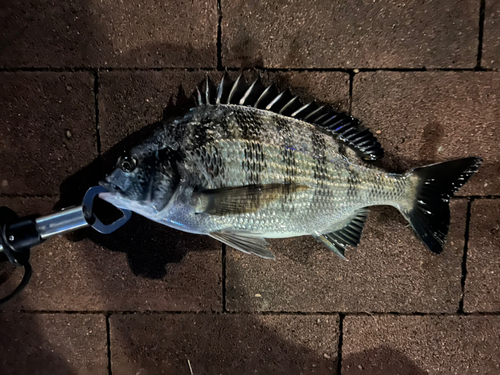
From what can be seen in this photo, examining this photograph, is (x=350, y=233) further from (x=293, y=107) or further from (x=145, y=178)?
(x=145, y=178)

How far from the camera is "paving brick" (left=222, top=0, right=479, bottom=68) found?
88.2 inches

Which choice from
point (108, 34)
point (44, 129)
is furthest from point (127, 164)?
point (108, 34)

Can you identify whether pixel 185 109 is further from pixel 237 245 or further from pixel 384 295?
pixel 384 295

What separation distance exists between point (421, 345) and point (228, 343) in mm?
1732

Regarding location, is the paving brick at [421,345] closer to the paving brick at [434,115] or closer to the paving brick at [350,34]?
the paving brick at [434,115]

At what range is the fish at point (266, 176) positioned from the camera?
1.91 metres

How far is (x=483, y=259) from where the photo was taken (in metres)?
2.43

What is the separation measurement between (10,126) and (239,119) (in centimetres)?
195

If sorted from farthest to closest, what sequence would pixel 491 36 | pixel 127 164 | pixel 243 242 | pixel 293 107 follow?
pixel 491 36, pixel 293 107, pixel 243 242, pixel 127 164

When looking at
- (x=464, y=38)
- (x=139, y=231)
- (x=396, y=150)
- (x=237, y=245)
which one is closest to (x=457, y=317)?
(x=396, y=150)

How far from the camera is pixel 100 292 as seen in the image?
2521 millimetres

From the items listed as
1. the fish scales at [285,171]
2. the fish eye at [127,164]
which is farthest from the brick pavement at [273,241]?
the fish eye at [127,164]

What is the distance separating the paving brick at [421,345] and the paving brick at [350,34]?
2202 millimetres

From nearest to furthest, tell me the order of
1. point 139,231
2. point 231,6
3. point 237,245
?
point 237,245 < point 231,6 < point 139,231
